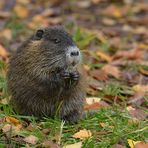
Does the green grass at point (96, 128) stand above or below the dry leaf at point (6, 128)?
below

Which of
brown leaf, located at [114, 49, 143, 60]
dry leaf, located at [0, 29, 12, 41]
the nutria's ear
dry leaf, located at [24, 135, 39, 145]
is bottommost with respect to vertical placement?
dry leaf, located at [24, 135, 39, 145]

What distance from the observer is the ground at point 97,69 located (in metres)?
4.70

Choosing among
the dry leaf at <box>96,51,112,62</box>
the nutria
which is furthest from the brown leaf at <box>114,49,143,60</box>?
the nutria

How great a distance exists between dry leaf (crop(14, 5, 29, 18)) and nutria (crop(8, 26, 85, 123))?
3751 millimetres

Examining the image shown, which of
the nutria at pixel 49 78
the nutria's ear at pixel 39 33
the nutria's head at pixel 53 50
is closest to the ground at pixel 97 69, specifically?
the nutria at pixel 49 78

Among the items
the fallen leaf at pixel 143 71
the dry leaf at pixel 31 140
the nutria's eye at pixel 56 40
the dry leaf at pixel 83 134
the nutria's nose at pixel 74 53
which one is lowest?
the dry leaf at pixel 83 134

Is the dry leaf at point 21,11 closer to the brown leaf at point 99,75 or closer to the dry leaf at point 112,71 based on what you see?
the dry leaf at point 112,71

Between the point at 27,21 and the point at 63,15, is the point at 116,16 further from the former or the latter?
the point at 27,21

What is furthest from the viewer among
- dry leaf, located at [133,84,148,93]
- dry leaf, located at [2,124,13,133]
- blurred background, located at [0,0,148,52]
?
blurred background, located at [0,0,148,52]

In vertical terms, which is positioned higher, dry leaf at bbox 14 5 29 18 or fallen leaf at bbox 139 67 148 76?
dry leaf at bbox 14 5 29 18

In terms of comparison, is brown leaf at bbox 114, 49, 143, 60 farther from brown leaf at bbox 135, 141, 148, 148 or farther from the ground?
brown leaf at bbox 135, 141, 148, 148

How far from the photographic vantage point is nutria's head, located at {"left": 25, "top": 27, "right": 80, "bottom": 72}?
5.01 meters

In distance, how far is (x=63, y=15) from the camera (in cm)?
928

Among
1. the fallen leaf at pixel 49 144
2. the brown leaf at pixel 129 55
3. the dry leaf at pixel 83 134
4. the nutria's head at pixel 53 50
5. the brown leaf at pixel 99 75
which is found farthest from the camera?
the brown leaf at pixel 129 55
